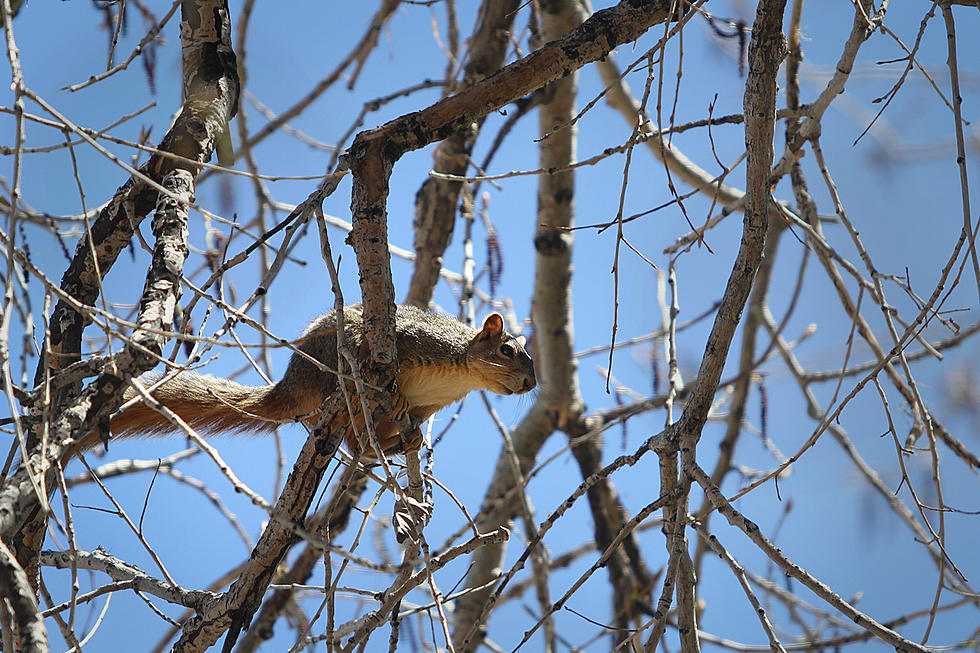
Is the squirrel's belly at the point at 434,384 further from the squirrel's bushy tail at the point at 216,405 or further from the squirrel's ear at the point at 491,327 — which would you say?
the squirrel's bushy tail at the point at 216,405

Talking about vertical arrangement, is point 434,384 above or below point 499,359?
below

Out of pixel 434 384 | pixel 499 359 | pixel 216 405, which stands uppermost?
pixel 499 359

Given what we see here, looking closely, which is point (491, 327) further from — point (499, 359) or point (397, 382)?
point (397, 382)

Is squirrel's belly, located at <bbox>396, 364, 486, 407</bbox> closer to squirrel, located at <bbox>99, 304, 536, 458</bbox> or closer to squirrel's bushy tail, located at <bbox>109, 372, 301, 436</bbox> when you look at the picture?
squirrel, located at <bbox>99, 304, 536, 458</bbox>

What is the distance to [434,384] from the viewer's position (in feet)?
9.22

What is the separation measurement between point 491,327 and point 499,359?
112 millimetres

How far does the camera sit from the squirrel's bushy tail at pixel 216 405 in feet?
8.41

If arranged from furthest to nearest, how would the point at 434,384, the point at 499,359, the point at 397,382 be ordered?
the point at 499,359 → the point at 434,384 → the point at 397,382

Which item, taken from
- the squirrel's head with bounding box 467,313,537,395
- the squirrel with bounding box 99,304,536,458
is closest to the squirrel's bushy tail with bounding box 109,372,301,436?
the squirrel with bounding box 99,304,536,458

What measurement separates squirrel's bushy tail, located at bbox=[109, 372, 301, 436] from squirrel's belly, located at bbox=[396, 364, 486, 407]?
13.6 inches

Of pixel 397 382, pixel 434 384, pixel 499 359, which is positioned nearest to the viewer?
pixel 397 382

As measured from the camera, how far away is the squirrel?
2.55 meters

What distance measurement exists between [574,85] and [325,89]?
100 cm

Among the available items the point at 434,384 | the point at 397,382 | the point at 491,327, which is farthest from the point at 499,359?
the point at 397,382
